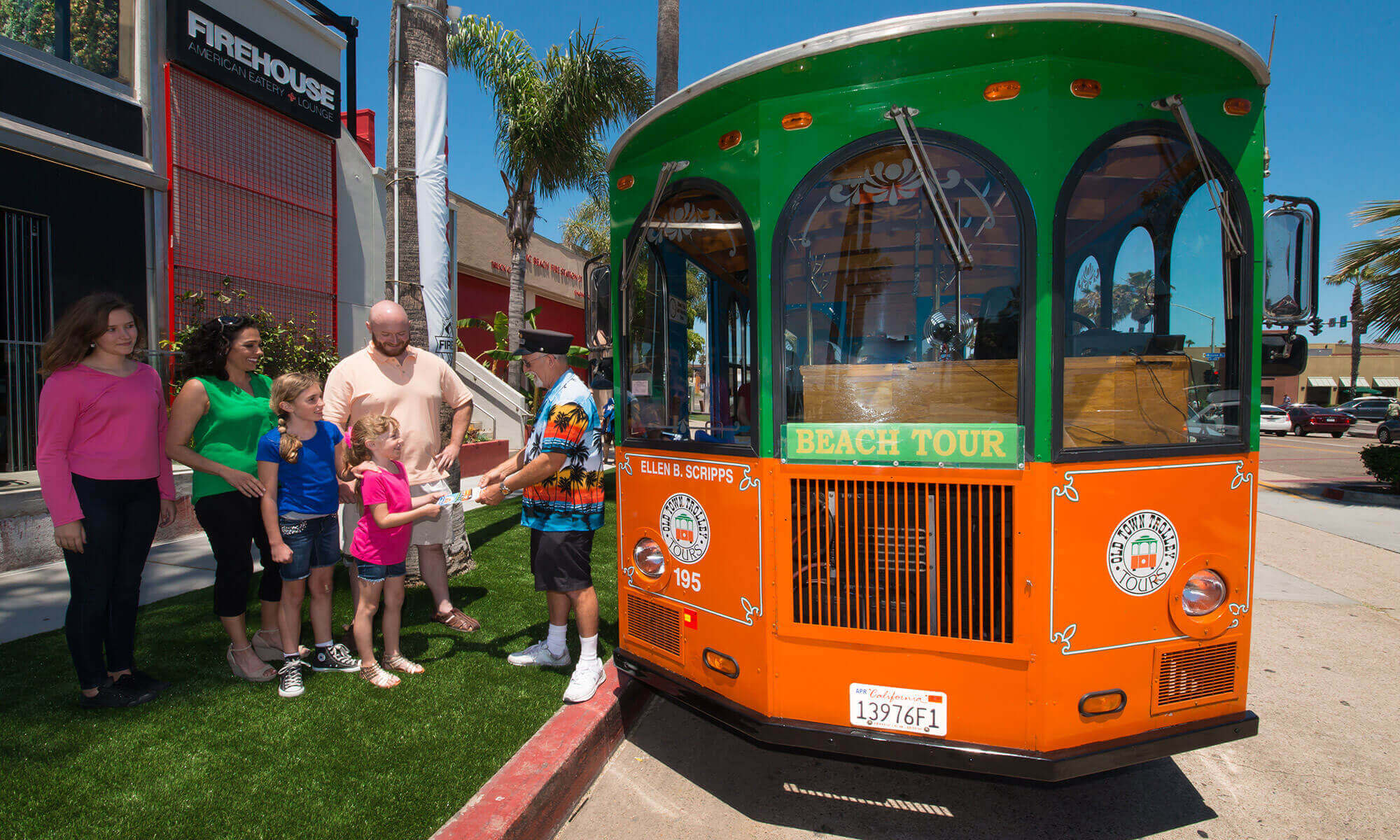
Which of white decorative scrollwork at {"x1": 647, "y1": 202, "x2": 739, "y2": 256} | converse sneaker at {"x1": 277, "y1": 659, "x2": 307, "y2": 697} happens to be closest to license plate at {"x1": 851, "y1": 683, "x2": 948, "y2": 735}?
white decorative scrollwork at {"x1": 647, "y1": 202, "x2": 739, "y2": 256}

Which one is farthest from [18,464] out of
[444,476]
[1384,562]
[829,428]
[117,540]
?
[1384,562]

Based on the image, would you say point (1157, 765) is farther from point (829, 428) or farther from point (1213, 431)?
point (829, 428)

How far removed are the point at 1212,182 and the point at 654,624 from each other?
288 cm

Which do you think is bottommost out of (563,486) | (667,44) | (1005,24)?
(563,486)

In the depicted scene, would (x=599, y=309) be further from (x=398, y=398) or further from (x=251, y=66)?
(x=251, y=66)

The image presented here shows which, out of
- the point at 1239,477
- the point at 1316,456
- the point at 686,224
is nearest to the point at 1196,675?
the point at 1239,477

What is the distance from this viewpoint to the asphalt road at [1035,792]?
2.96 meters

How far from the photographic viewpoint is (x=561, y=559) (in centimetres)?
377

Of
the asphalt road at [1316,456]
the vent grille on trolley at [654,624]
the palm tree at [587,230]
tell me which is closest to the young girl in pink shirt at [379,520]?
the vent grille on trolley at [654,624]

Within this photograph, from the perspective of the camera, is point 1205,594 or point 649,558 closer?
point 1205,594

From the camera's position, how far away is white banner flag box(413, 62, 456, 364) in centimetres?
579

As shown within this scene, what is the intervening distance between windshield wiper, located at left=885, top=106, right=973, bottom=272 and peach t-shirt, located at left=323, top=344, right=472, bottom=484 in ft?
9.26

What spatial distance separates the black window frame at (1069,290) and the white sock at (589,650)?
241 centimetres

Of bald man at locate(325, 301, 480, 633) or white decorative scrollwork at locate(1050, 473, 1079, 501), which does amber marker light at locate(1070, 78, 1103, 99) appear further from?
bald man at locate(325, 301, 480, 633)
